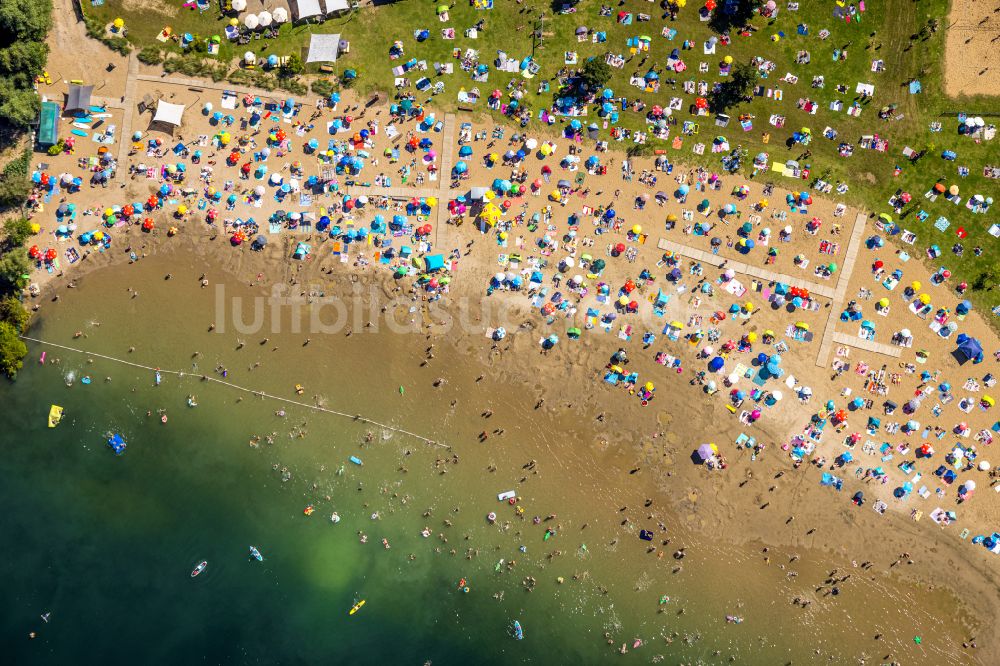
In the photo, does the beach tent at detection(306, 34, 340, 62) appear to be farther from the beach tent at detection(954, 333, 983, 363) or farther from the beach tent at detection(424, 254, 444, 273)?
the beach tent at detection(954, 333, 983, 363)

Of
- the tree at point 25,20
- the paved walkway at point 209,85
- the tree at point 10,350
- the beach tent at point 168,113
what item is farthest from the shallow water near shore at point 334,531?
the tree at point 25,20

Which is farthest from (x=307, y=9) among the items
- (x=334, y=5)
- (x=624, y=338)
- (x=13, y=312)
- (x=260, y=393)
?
(x=624, y=338)

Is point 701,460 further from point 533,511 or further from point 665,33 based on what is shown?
point 665,33

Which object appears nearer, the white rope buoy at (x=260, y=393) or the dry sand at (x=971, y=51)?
the white rope buoy at (x=260, y=393)

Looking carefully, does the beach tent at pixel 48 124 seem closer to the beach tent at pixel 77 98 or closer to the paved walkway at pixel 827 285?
the beach tent at pixel 77 98

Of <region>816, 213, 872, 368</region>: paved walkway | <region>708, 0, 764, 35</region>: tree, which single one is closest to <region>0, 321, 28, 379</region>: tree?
<region>708, 0, 764, 35</region>: tree
